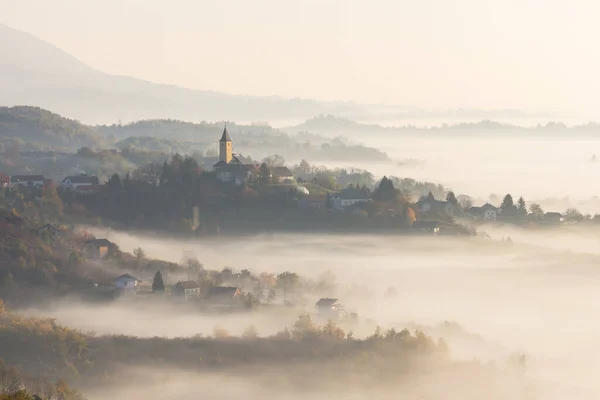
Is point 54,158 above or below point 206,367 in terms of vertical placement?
above

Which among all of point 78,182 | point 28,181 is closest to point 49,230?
point 78,182

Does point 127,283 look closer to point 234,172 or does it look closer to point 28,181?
point 234,172

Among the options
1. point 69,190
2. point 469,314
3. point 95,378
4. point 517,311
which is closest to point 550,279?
point 517,311

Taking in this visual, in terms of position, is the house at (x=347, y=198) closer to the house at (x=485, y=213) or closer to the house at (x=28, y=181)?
the house at (x=485, y=213)

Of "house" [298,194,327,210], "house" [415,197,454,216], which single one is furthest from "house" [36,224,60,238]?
"house" [415,197,454,216]

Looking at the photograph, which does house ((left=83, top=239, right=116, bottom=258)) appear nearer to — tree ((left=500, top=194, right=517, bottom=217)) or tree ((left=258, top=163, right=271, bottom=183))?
tree ((left=258, top=163, right=271, bottom=183))

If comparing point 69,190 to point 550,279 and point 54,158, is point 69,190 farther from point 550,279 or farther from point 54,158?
point 54,158
